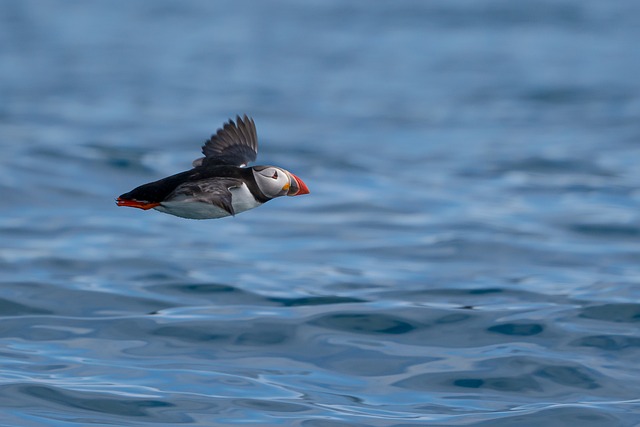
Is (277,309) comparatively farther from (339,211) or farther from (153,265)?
(339,211)

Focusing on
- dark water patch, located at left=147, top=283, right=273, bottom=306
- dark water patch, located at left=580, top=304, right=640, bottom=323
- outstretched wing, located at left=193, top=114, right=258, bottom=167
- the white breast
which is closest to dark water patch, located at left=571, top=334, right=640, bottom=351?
dark water patch, located at left=580, top=304, right=640, bottom=323

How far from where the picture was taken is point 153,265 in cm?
1316

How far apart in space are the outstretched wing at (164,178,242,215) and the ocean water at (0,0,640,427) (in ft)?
10.2

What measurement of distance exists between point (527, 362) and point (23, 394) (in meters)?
4.25

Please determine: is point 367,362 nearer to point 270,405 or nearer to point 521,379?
point 521,379

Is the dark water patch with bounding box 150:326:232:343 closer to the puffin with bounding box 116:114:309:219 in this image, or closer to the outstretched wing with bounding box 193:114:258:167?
the outstretched wing with bounding box 193:114:258:167

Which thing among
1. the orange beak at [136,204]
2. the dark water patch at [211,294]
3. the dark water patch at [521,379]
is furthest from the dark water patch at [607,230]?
the orange beak at [136,204]

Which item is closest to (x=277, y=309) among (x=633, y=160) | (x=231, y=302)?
(x=231, y=302)

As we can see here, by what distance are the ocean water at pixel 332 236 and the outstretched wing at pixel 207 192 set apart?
3108 millimetres

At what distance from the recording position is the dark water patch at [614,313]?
11.3 meters

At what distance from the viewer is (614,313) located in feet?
37.7

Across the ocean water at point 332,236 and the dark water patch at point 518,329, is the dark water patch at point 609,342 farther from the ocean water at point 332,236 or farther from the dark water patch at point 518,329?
the dark water patch at point 518,329

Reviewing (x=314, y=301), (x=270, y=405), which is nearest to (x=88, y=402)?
(x=270, y=405)

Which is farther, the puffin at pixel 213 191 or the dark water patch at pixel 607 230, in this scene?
the dark water patch at pixel 607 230
